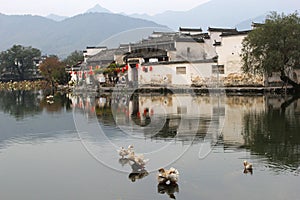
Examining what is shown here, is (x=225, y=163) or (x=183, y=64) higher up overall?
(x=183, y=64)

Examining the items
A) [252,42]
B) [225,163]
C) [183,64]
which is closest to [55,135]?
[225,163]

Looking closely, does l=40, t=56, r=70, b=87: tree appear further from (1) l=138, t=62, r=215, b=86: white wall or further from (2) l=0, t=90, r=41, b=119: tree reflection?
(2) l=0, t=90, r=41, b=119: tree reflection

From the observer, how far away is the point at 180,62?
39875mm

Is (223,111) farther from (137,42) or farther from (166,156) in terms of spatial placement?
(137,42)

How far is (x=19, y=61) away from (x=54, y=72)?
75.3 feet

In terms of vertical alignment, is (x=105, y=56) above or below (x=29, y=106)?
above

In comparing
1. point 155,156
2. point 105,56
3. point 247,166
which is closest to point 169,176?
point 247,166

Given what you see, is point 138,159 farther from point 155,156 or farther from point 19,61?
point 19,61

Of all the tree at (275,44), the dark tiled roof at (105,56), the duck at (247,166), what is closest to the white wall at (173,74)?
the tree at (275,44)

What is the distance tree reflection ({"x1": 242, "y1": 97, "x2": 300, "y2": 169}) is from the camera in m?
10.8

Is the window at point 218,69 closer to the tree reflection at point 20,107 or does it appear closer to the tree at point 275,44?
the tree at point 275,44

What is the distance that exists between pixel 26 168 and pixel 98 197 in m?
3.03

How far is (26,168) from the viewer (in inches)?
422

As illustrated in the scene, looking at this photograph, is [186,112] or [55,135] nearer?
[55,135]
